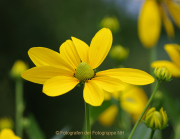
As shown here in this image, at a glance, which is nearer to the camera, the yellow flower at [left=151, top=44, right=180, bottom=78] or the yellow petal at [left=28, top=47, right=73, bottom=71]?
the yellow petal at [left=28, top=47, right=73, bottom=71]

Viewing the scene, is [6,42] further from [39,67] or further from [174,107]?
[39,67]

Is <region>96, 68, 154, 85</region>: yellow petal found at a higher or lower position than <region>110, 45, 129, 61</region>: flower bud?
higher

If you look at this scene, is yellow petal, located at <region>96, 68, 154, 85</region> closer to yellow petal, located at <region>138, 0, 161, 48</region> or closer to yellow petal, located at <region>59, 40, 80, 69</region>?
yellow petal, located at <region>59, 40, 80, 69</region>

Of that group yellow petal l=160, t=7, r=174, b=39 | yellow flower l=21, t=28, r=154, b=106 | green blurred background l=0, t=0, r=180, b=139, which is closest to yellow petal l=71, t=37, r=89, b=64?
yellow flower l=21, t=28, r=154, b=106

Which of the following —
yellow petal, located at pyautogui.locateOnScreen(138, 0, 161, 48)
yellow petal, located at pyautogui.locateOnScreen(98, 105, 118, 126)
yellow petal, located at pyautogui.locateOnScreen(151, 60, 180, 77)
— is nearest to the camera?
yellow petal, located at pyautogui.locateOnScreen(151, 60, 180, 77)

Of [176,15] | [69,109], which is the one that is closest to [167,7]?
[176,15]

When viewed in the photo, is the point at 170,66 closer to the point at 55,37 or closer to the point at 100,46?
the point at 100,46

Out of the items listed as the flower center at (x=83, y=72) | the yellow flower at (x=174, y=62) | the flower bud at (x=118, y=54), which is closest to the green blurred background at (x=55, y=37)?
the flower bud at (x=118, y=54)

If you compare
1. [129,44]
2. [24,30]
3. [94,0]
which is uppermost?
[94,0]
